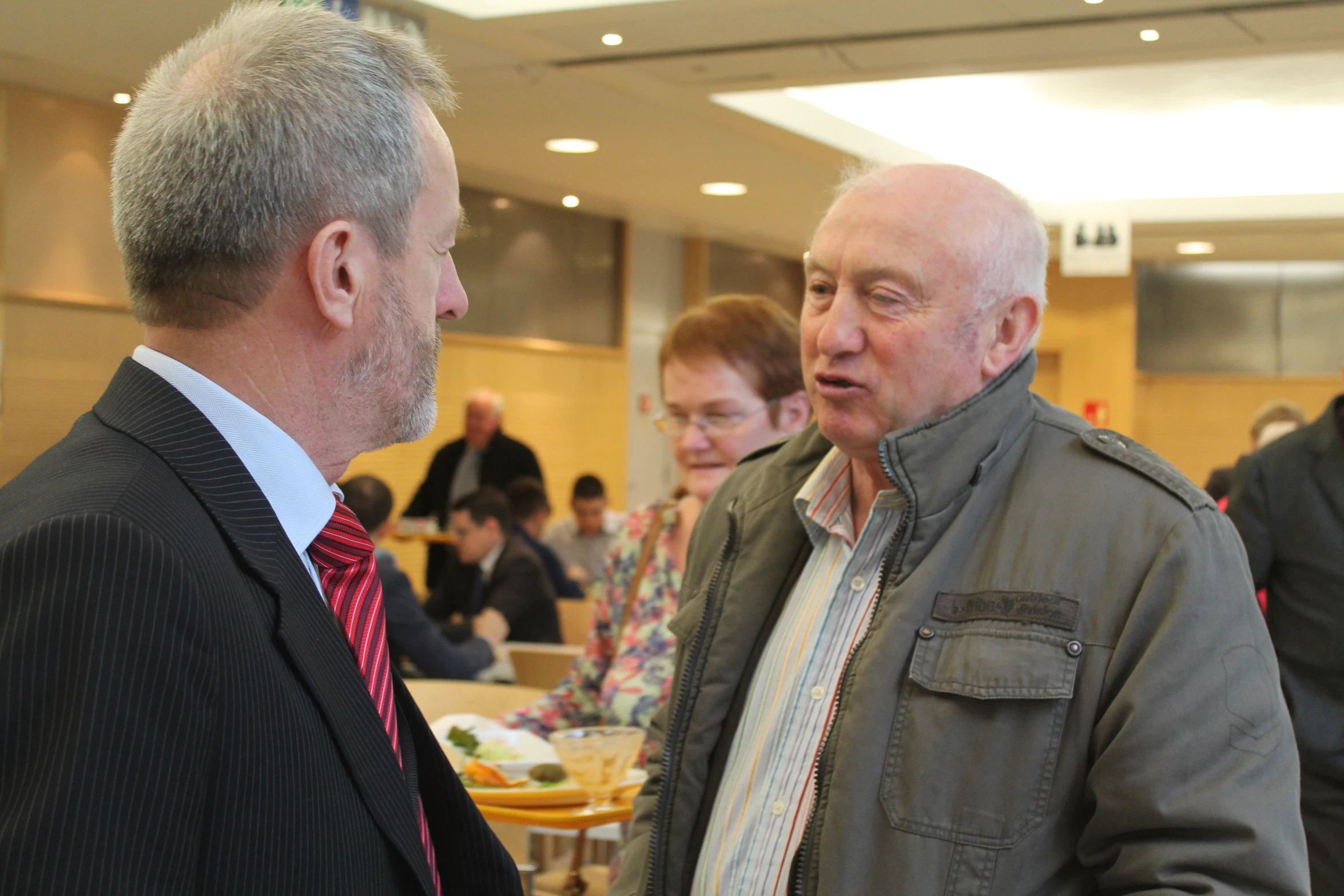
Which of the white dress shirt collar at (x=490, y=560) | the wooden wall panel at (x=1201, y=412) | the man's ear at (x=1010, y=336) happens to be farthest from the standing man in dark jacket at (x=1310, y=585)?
the wooden wall panel at (x=1201, y=412)

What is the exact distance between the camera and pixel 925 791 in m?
1.43

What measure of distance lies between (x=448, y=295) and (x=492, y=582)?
4.37 metres

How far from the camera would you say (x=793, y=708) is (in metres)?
1.64

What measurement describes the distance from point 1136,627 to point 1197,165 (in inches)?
371

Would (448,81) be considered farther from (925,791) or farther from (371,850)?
(925,791)

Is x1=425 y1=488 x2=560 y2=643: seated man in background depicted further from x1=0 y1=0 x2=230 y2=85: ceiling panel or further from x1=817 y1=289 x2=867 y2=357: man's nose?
x1=817 y1=289 x2=867 y2=357: man's nose

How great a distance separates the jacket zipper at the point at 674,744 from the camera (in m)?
1.69

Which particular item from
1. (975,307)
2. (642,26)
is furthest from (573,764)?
(642,26)

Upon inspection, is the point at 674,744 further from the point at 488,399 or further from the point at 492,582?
the point at 488,399

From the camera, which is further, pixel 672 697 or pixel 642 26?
pixel 642 26

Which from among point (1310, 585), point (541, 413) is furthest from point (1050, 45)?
point (541, 413)

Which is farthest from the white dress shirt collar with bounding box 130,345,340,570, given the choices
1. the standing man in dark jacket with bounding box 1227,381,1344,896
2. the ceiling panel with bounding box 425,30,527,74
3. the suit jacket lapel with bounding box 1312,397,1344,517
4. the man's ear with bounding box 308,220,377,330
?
the ceiling panel with bounding box 425,30,527,74

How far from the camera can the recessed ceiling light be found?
749 centimetres

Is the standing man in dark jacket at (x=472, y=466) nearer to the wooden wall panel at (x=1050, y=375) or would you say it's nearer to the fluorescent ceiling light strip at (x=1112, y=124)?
the fluorescent ceiling light strip at (x=1112, y=124)
